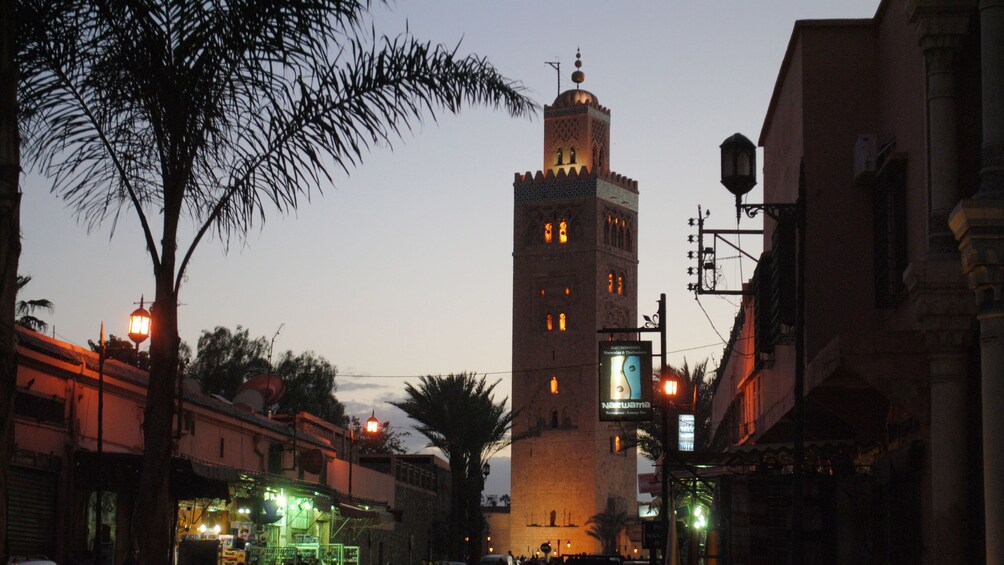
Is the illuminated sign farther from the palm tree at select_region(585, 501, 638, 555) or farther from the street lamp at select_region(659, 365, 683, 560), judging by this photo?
the palm tree at select_region(585, 501, 638, 555)

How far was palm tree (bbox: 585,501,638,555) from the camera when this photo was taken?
86.0 meters

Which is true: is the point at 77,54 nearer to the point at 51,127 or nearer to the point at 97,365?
the point at 51,127

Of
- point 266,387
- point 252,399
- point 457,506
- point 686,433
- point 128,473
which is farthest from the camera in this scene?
point 457,506

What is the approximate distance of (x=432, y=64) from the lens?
1116 cm

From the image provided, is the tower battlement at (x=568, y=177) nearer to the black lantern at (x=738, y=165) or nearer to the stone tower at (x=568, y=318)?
the stone tower at (x=568, y=318)

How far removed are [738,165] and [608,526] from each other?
229 ft

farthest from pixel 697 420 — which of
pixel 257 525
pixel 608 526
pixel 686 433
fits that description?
pixel 608 526

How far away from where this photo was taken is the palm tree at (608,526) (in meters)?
86.0

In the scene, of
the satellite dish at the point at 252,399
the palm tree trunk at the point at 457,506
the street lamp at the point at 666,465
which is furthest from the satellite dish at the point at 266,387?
the street lamp at the point at 666,465

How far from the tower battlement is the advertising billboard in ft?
197

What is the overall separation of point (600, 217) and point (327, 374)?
23322 mm

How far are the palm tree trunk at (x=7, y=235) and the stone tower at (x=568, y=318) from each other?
264ft

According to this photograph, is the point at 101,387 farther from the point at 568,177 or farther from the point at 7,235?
the point at 568,177

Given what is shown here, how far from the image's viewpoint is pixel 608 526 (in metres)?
86.5
